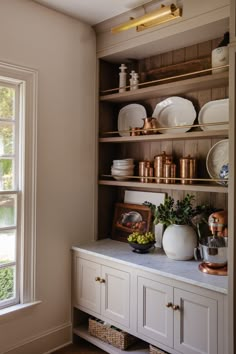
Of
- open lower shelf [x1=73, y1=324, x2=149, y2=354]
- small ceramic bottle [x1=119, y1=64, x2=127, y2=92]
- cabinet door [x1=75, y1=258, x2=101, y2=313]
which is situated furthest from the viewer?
small ceramic bottle [x1=119, y1=64, x2=127, y2=92]

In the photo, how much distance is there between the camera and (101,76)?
2.89 meters

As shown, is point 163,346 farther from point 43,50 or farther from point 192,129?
point 43,50

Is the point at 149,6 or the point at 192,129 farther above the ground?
the point at 149,6

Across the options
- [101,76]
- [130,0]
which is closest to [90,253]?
[101,76]

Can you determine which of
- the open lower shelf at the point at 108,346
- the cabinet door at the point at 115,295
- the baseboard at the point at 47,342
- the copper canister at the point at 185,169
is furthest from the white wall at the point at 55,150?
the copper canister at the point at 185,169

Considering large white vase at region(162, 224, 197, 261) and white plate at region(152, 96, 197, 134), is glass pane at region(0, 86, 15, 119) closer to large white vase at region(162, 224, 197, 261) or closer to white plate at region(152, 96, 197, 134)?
white plate at region(152, 96, 197, 134)

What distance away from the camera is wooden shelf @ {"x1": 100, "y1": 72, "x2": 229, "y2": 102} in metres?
2.19

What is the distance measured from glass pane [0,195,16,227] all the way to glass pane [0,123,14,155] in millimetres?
Result: 317

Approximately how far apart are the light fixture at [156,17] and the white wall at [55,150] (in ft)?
1.64

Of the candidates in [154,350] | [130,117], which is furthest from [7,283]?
[130,117]

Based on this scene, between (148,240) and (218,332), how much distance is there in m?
0.81

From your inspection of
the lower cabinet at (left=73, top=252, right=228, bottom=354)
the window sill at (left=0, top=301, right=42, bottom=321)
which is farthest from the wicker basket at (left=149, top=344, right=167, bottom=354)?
the window sill at (left=0, top=301, right=42, bottom=321)

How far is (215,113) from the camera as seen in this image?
2.38m

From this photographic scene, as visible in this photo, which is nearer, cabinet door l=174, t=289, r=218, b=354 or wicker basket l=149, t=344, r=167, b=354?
cabinet door l=174, t=289, r=218, b=354
